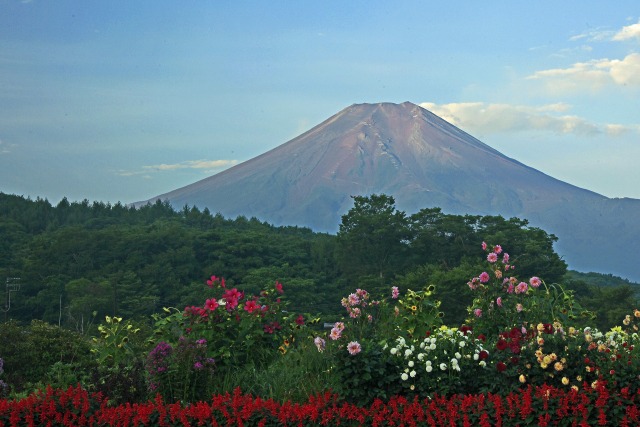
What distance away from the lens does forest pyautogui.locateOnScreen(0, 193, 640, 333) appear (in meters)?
48.8

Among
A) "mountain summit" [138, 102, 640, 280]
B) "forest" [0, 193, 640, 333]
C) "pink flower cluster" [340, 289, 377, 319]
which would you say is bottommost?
"forest" [0, 193, 640, 333]

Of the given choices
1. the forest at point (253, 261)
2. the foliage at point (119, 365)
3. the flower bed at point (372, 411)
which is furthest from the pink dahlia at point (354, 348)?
the forest at point (253, 261)

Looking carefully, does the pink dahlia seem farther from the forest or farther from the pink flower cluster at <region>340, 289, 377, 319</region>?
the forest

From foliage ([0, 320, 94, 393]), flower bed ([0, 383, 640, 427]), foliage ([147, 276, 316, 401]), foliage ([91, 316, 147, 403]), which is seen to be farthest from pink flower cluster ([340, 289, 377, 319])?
foliage ([0, 320, 94, 393])

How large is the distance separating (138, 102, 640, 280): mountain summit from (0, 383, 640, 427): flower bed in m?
150

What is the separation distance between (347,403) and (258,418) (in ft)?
2.40

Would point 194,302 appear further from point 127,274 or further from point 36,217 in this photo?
point 36,217

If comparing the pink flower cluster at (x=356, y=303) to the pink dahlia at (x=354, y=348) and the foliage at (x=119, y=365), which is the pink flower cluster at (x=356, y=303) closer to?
the pink dahlia at (x=354, y=348)

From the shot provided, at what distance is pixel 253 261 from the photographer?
6112cm

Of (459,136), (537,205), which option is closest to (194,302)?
(459,136)

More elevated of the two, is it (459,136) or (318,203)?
(459,136)

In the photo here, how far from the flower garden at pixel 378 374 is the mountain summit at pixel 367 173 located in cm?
14854

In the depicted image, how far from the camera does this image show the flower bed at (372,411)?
5.47 meters

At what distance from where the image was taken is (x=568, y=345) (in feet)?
19.7
